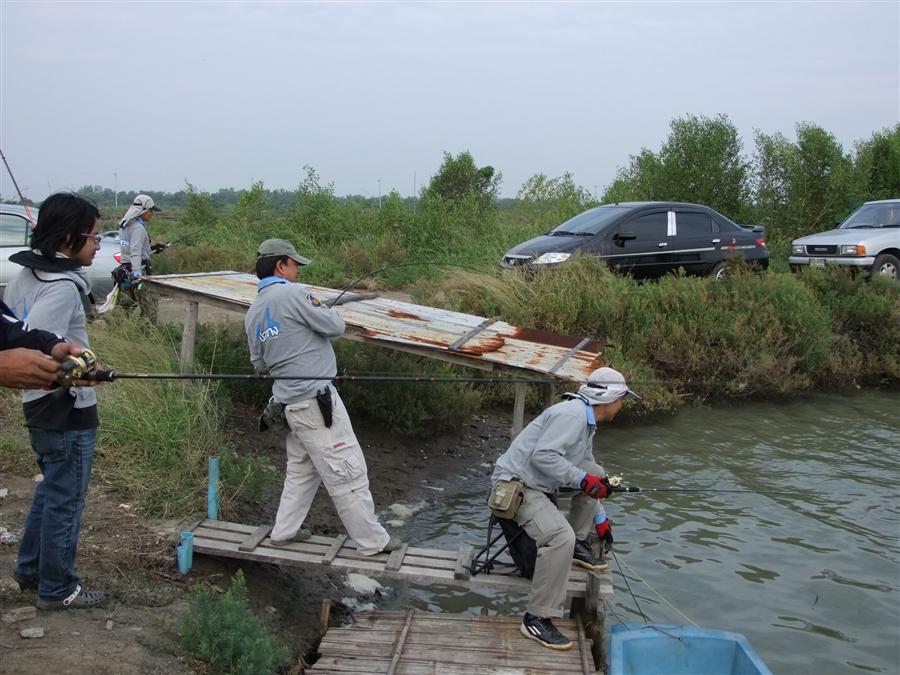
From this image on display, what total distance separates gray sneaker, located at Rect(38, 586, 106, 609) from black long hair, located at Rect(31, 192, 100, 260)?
5.76 feet

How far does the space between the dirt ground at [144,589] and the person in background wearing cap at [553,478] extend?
4.71 feet

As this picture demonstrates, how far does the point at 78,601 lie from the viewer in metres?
4.23

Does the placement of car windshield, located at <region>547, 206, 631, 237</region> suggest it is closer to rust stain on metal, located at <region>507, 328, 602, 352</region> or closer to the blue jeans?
rust stain on metal, located at <region>507, 328, 602, 352</region>

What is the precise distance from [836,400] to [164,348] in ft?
28.3

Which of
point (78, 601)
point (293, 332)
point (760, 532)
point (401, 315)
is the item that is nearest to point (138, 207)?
point (401, 315)

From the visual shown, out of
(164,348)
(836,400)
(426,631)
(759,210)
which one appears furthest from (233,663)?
(759,210)

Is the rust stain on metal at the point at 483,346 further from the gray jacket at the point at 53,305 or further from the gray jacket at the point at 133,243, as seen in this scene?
the gray jacket at the point at 133,243

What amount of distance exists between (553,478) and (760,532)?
3.20 meters

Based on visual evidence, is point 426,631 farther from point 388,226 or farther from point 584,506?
point 388,226

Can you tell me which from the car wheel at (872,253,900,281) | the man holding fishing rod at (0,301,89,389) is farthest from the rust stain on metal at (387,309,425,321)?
the car wheel at (872,253,900,281)

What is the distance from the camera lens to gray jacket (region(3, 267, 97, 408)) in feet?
12.3

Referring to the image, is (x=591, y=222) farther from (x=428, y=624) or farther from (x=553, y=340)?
(x=428, y=624)

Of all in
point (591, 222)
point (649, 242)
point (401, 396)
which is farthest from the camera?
point (591, 222)

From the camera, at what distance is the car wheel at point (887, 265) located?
13.7 metres
